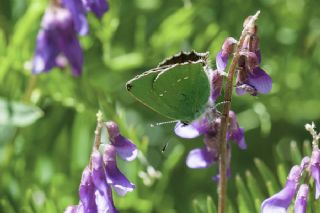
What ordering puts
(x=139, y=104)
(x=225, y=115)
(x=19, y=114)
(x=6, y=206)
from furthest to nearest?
(x=139, y=104) < (x=19, y=114) < (x=6, y=206) < (x=225, y=115)

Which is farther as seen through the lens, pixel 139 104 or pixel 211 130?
pixel 139 104

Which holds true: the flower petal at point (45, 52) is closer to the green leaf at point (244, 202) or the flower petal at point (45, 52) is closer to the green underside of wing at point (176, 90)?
the green underside of wing at point (176, 90)

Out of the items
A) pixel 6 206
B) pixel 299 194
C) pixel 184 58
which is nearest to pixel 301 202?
pixel 299 194

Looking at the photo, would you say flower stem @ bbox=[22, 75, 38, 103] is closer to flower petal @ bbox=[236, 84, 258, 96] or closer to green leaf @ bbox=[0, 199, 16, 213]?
green leaf @ bbox=[0, 199, 16, 213]

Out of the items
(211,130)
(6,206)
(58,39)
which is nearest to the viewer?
(58,39)

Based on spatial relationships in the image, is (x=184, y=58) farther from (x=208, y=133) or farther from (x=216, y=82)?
(x=208, y=133)

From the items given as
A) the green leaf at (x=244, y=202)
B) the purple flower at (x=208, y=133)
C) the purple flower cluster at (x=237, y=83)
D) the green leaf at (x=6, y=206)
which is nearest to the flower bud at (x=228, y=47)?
the purple flower cluster at (x=237, y=83)

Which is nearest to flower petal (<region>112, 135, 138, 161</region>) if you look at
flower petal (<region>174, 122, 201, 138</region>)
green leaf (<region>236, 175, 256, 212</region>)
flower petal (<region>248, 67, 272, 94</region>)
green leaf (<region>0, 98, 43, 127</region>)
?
flower petal (<region>174, 122, 201, 138</region>)

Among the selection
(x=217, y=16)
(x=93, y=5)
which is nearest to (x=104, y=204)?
(x=93, y=5)
